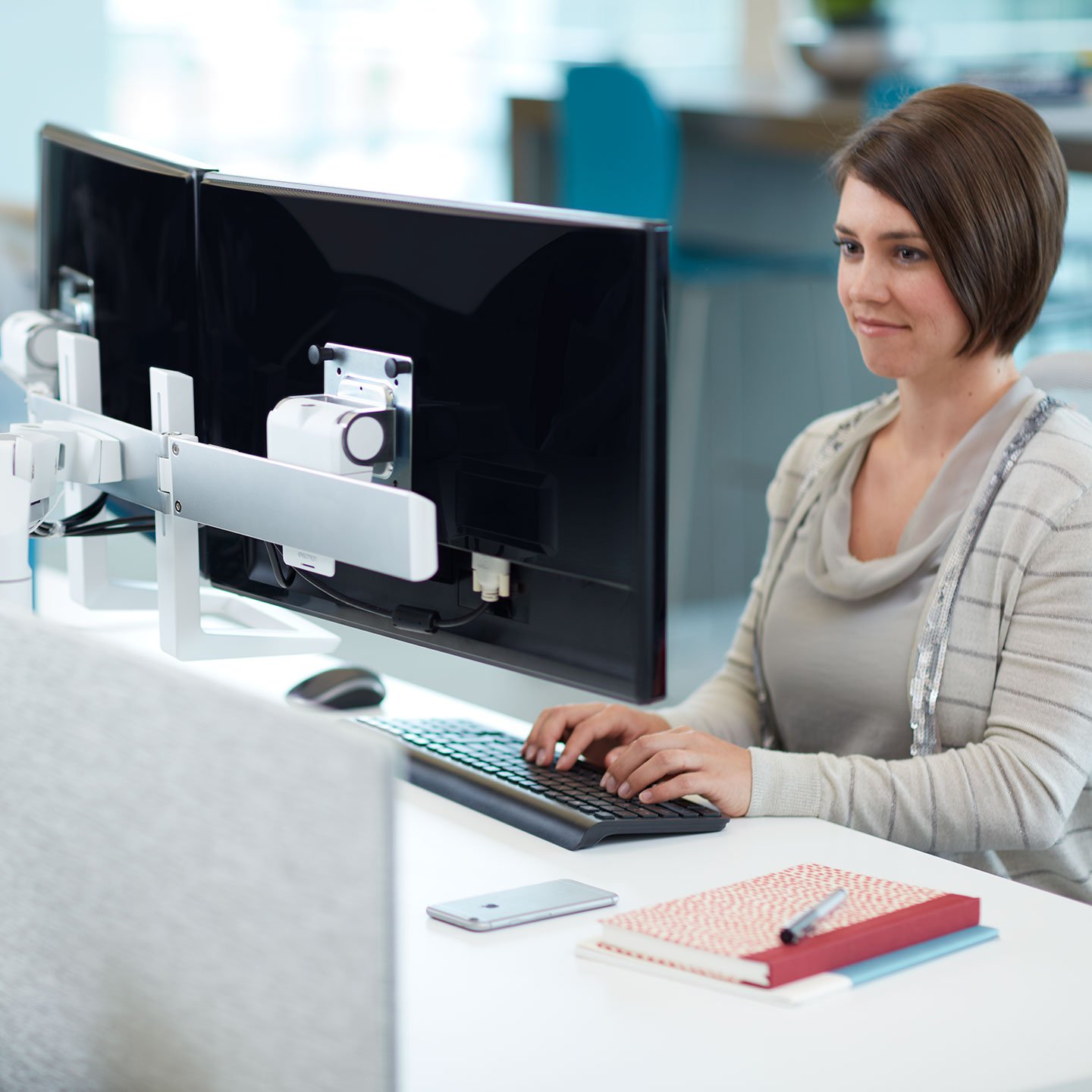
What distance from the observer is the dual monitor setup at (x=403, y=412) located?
951 millimetres

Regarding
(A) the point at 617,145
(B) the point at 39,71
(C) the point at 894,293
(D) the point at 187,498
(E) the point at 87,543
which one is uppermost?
(B) the point at 39,71

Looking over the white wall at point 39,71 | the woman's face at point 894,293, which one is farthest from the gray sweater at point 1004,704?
the white wall at point 39,71

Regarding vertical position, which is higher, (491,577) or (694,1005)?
(491,577)

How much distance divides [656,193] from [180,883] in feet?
9.40

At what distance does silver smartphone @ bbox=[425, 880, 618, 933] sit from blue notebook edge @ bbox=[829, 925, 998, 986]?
0.18 metres

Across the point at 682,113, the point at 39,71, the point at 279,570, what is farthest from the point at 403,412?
the point at 39,71

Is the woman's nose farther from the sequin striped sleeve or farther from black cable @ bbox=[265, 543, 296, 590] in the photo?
black cable @ bbox=[265, 543, 296, 590]

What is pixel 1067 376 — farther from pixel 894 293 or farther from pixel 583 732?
pixel 583 732

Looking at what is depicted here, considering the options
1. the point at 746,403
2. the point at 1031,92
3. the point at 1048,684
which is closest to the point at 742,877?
the point at 1048,684

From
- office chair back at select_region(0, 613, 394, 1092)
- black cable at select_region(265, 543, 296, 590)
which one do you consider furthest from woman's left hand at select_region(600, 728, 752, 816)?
office chair back at select_region(0, 613, 394, 1092)

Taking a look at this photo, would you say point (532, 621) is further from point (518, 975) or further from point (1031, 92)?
point (1031, 92)

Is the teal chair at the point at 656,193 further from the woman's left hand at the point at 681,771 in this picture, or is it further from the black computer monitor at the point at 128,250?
the woman's left hand at the point at 681,771

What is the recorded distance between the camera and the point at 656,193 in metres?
3.37

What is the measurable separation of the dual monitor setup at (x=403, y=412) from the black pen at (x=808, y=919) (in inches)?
6.5
